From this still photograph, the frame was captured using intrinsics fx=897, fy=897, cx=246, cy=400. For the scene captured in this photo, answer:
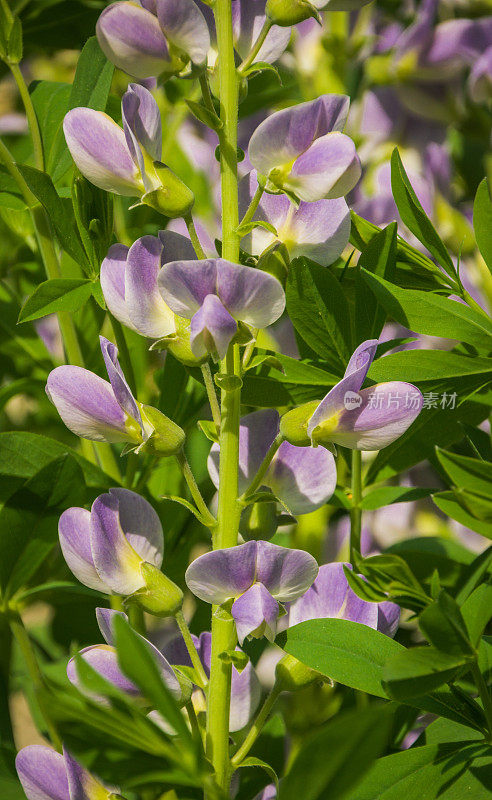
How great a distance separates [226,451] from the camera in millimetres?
429

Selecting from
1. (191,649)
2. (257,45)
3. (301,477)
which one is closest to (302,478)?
(301,477)

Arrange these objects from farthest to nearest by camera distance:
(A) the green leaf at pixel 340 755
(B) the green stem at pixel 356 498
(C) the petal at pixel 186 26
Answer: (B) the green stem at pixel 356 498, (C) the petal at pixel 186 26, (A) the green leaf at pixel 340 755

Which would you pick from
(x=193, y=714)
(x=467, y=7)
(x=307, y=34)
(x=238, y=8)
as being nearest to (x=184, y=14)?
(x=238, y=8)

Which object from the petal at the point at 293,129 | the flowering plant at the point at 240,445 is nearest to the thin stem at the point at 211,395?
the flowering plant at the point at 240,445

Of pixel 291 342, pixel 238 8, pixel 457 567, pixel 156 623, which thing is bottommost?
pixel 156 623

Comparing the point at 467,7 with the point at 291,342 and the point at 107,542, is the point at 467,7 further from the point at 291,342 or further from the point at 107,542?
the point at 107,542

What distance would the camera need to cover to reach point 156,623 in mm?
847

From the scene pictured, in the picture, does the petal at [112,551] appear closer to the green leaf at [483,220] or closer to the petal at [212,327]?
the petal at [212,327]

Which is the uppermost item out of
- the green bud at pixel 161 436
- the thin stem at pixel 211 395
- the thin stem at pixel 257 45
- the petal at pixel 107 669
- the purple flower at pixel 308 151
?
the thin stem at pixel 257 45

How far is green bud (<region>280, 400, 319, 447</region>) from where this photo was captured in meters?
0.42

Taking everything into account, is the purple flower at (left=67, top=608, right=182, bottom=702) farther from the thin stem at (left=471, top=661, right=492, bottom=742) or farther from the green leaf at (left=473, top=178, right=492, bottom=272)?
the green leaf at (left=473, top=178, right=492, bottom=272)

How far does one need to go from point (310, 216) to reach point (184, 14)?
118 millimetres

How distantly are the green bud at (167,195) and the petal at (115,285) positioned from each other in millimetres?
36

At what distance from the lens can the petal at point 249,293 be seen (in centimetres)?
38
